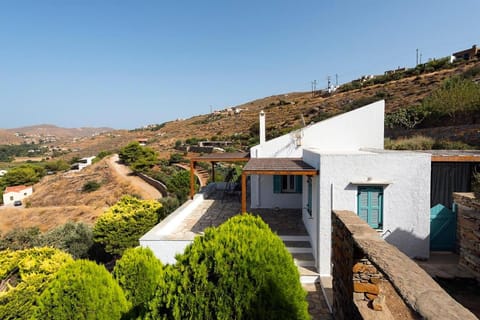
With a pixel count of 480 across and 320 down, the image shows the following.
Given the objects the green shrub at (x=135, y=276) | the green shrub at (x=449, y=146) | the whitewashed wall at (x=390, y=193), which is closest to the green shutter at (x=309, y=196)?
the whitewashed wall at (x=390, y=193)

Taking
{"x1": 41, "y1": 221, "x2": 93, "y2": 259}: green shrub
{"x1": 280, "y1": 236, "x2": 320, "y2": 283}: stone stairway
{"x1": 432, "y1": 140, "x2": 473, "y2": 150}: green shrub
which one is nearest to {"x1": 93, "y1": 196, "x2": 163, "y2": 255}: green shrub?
{"x1": 41, "y1": 221, "x2": 93, "y2": 259}: green shrub

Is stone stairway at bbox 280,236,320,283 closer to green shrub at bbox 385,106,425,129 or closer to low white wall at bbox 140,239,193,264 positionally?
low white wall at bbox 140,239,193,264

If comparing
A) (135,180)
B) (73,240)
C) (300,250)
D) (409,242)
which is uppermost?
(409,242)

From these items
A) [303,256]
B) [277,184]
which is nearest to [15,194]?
[277,184]

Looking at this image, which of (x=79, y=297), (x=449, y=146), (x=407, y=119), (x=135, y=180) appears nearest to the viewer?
(x=79, y=297)

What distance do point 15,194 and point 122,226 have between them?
3633 centimetres

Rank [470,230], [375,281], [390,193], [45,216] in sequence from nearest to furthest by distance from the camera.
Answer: [375,281] → [470,230] → [390,193] → [45,216]

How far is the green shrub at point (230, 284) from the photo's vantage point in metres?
2.56

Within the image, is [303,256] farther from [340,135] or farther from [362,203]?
[340,135]

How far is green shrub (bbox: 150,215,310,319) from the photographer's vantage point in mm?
2559

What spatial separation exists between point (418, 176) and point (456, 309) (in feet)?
21.4

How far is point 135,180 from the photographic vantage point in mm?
31984

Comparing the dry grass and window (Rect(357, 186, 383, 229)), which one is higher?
window (Rect(357, 186, 383, 229))

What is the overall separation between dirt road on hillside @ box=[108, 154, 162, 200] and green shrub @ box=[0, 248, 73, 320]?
639 inches
